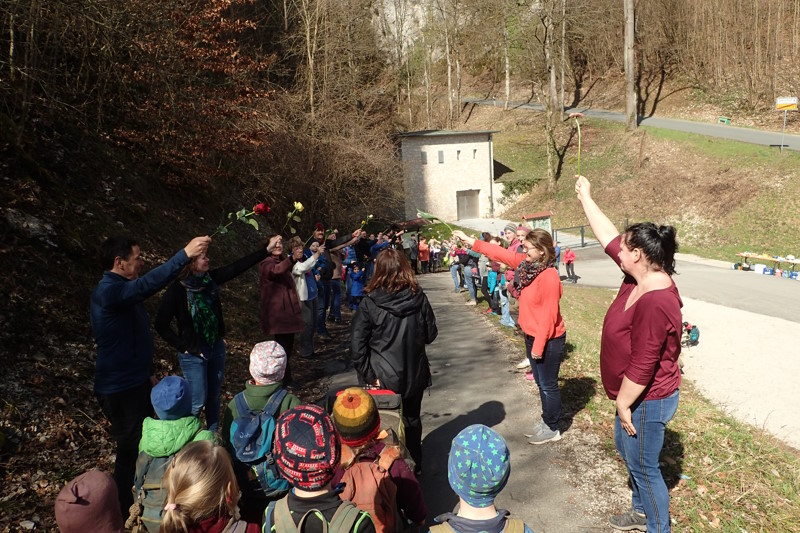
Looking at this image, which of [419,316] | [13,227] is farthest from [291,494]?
[13,227]

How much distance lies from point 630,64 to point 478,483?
36541 mm

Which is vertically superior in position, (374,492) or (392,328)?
(392,328)

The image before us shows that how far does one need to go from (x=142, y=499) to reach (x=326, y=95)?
1897 centimetres

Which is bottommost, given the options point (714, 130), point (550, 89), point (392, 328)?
point (392, 328)

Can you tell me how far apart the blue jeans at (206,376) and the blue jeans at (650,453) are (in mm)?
3493

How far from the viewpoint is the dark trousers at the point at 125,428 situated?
3639 mm

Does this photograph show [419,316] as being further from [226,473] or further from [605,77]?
[605,77]

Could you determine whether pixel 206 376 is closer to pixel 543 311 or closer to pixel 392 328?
pixel 392 328

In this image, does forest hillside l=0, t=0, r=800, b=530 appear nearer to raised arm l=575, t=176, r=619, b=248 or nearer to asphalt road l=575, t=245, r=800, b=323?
raised arm l=575, t=176, r=619, b=248

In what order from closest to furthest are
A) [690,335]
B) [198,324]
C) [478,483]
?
[478,483], [198,324], [690,335]

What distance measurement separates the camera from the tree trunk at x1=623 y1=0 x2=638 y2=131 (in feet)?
105

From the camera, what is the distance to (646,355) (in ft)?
10.2

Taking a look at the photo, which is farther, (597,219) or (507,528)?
(597,219)

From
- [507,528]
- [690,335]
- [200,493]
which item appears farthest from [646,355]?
[690,335]
